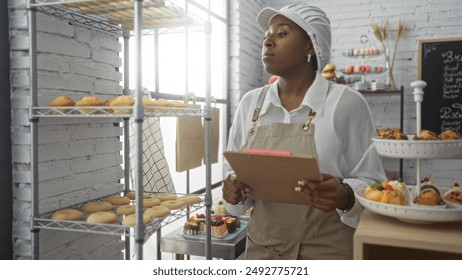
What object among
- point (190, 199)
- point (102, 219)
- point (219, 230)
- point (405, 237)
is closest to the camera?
point (405, 237)

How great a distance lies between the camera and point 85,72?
1950 millimetres

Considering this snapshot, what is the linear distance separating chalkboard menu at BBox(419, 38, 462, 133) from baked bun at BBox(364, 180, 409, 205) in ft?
11.7

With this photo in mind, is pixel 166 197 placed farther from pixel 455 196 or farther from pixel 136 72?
pixel 455 196

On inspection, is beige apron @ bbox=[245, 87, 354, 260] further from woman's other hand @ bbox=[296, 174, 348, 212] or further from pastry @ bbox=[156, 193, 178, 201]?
pastry @ bbox=[156, 193, 178, 201]

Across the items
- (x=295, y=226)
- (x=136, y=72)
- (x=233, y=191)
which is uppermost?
(x=136, y=72)

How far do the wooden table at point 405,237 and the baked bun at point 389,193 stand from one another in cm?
7

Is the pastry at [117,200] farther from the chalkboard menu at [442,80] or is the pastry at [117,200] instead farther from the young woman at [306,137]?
the chalkboard menu at [442,80]

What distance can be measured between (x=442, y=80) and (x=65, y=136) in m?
3.95

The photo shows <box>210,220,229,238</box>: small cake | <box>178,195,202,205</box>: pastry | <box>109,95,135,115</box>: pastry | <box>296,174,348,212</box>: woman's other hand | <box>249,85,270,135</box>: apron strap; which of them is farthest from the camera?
<box>210,220,229,238</box>: small cake

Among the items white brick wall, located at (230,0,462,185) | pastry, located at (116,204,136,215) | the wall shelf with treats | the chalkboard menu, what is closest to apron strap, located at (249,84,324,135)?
pastry, located at (116,204,136,215)

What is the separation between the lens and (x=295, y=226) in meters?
1.64

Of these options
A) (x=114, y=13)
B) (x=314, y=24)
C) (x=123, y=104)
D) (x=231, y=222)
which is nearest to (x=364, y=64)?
(x=231, y=222)

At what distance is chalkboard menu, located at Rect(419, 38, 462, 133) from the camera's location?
441cm

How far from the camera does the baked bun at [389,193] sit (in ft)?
4.13
